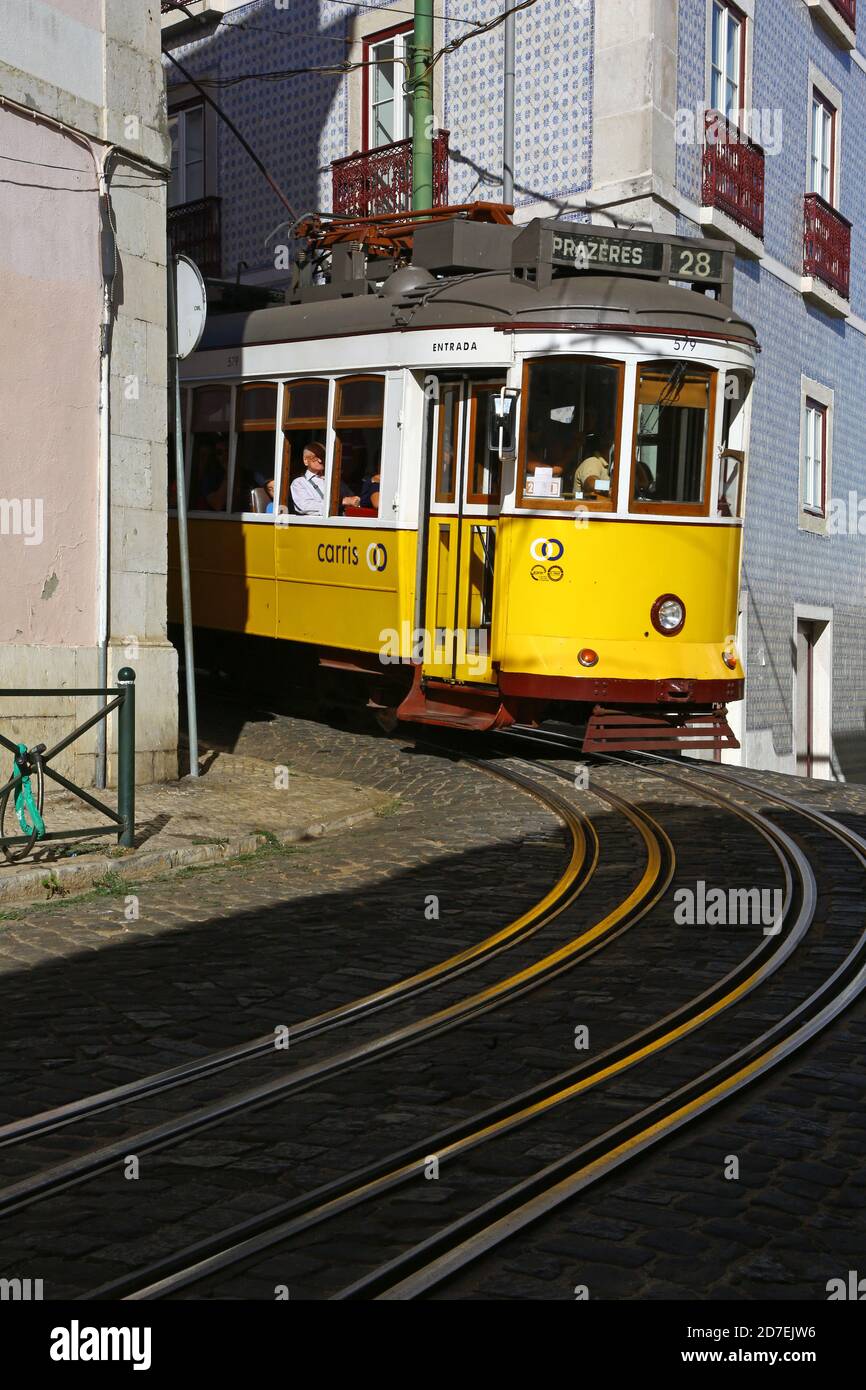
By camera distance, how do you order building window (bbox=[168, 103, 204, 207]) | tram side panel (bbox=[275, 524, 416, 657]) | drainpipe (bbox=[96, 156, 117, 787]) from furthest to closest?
building window (bbox=[168, 103, 204, 207])
tram side panel (bbox=[275, 524, 416, 657])
drainpipe (bbox=[96, 156, 117, 787])

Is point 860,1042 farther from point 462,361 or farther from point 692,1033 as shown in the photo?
point 462,361

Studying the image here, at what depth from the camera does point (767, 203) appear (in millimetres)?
19531

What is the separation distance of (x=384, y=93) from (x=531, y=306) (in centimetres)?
1032

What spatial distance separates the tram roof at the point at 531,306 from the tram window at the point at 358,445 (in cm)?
47

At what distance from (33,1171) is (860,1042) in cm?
282

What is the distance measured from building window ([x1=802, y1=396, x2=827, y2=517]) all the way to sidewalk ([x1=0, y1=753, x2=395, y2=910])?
457 inches

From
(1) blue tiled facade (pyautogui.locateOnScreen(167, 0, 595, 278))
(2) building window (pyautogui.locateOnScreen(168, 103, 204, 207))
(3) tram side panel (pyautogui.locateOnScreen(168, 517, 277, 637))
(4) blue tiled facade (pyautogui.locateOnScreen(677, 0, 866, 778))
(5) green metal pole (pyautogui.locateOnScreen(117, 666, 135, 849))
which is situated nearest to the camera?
(5) green metal pole (pyautogui.locateOnScreen(117, 666, 135, 849))

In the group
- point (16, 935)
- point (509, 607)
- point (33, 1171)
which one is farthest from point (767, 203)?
point (33, 1171)

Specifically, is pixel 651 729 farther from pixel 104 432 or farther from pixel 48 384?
pixel 48 384

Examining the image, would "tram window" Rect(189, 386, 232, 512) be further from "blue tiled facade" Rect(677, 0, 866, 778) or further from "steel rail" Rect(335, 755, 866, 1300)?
"steel rail" Rect(335, 755, 866, 1300)

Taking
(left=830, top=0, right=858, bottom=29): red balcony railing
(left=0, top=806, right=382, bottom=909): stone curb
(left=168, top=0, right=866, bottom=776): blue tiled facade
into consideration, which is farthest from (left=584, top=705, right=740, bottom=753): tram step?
(left=830, top=0, right=858, bottom=29): red balcony railing

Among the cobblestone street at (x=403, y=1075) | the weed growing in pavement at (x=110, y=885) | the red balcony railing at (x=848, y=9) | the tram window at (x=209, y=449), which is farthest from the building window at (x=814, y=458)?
the weed growing in pavement at (x=110, y=885)

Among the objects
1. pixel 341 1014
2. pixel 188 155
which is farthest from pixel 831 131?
pixel 341 1014

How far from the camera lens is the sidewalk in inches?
326
